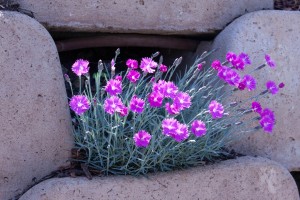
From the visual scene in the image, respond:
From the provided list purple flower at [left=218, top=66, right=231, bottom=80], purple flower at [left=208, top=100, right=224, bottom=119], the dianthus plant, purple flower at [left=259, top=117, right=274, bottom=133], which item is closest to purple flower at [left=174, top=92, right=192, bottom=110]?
the dianthus plant

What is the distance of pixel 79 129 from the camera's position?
230cm

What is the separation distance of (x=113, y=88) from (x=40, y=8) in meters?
0.63

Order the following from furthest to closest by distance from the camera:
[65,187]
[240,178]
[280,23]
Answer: [280,23]
[240,178]
[65,187]

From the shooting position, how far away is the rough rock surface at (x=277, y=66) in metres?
2.69

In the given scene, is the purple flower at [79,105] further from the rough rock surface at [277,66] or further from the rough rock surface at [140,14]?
the rough rock surface at [277,66]

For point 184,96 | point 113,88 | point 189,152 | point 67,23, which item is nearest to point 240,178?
point 189,152

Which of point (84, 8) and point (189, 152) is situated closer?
point (189, 152)

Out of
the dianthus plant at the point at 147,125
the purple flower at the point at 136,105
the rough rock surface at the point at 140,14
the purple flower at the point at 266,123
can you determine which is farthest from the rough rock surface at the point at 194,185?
the rough rock surface at the point at 140,14

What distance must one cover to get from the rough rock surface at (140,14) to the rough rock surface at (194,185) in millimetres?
724

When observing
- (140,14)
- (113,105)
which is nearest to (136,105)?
(113,105)

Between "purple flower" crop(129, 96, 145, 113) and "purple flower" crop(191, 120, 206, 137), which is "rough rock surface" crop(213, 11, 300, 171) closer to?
"purple flower" crop(191, 120, 206, 137)

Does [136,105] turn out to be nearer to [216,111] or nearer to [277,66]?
[216,111]

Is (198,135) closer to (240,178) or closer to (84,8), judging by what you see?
(240,178)

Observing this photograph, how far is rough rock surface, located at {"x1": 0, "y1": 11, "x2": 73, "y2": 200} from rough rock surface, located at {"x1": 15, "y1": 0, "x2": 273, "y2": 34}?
0.82ft
